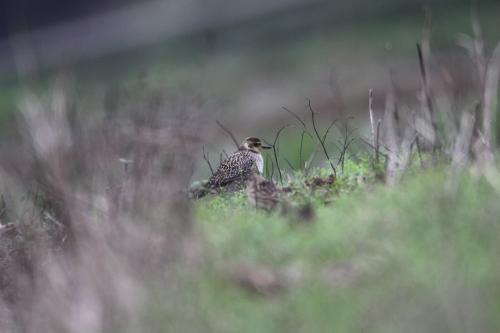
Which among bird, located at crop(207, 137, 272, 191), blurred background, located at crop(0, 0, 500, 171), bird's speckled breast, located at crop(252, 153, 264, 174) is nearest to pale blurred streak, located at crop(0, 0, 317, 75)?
blurred background, located at crop(0, 0, 500, 171)

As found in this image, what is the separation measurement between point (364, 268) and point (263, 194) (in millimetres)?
2052

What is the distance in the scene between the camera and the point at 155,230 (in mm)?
7125

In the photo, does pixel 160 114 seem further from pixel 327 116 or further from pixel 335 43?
pixel 335 43

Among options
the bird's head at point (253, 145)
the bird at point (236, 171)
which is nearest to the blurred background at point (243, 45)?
the bird's head at point (253, 145)

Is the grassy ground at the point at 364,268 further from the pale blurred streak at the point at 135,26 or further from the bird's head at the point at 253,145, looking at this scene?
the pale blurred streak at the point at 135,26

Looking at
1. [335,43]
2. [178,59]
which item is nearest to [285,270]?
[335,43]

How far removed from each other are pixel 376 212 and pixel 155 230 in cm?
156

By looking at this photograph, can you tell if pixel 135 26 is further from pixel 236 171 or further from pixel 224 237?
pixel 224 237

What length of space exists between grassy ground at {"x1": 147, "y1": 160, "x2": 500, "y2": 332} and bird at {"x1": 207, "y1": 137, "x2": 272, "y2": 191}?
2203mm

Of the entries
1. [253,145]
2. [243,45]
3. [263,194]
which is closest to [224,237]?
[263,194]

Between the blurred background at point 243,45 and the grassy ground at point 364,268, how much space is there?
475 inches

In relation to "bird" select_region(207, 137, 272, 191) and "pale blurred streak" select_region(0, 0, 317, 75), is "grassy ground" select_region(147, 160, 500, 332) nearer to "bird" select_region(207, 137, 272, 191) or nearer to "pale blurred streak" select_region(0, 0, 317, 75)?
"bird" select_region(207, 137, 272, 191)

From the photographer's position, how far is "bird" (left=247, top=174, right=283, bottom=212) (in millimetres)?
8555

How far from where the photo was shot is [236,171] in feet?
34.5
